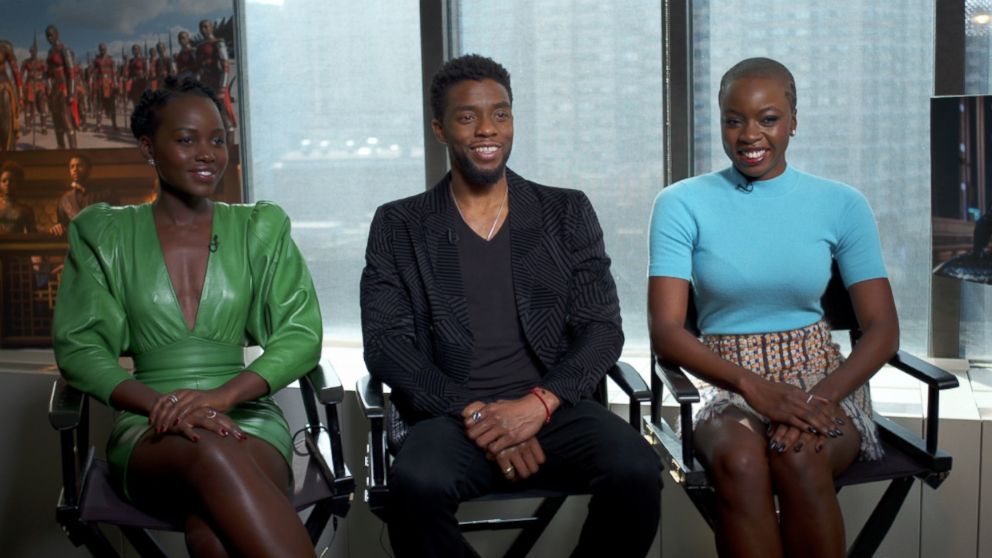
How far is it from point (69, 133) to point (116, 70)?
0.95ft

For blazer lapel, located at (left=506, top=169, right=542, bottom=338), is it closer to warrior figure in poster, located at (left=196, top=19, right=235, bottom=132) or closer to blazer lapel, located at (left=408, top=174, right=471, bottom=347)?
blazer lapel, located at (left=408, top=174, right=471, bottom=347)

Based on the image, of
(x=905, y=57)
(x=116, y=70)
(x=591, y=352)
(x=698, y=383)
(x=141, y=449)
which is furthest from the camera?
(x=116, y=70)

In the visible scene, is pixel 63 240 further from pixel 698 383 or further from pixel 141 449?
pixel 698 383

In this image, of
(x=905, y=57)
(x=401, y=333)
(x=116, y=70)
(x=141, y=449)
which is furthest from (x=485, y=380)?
(x=116, y=70)

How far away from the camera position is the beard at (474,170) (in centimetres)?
280

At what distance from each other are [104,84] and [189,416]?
78.1 inches

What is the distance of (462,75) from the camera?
9.30ft

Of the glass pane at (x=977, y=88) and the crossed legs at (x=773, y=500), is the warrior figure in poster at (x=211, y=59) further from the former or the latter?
the glass pane at (x=977, y=88)

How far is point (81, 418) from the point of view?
2.58 metres

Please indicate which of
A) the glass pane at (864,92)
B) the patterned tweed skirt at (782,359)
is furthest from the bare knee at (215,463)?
the glass pane at (864,92)

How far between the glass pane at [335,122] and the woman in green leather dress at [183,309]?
4.31 feet

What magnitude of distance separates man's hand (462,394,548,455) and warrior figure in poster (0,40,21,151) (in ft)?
7.77

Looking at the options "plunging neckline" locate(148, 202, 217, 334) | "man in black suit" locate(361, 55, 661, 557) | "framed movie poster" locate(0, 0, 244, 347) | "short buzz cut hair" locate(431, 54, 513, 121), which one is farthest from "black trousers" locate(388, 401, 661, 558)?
"framed movie poster" locate(0, 0, 244, 347)

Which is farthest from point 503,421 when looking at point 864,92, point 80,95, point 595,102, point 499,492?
point 80,95
